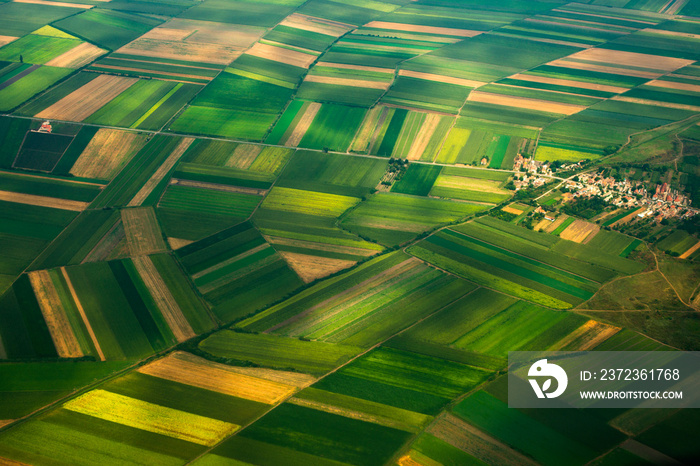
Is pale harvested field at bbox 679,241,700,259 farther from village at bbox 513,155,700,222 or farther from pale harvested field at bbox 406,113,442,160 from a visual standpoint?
pale harvested field at bbox 406,113,442,160

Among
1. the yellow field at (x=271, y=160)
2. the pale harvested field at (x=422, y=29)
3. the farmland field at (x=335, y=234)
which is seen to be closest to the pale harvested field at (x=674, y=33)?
the farmland field at (x=335, y=234)

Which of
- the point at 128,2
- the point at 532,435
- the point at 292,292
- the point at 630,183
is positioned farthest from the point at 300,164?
the point at 128,2

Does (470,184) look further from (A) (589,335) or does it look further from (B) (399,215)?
(A) (589,335)

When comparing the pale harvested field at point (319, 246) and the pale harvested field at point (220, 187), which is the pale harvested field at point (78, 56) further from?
the pale harvested field at point (319, 246)

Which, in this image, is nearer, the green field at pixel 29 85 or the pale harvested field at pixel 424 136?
the pale harvested field at pixel 424 136

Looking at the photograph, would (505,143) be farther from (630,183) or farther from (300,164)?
(300,164)
